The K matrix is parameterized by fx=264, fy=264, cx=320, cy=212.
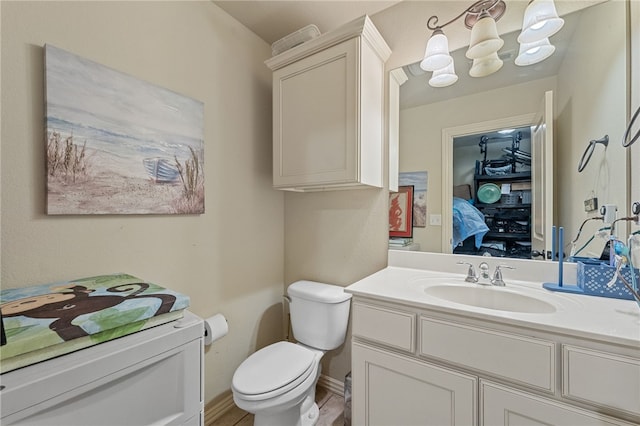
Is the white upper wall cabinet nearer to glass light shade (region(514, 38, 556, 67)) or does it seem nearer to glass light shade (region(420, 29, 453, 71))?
glass light shade (region(420, 29, 453, 71))

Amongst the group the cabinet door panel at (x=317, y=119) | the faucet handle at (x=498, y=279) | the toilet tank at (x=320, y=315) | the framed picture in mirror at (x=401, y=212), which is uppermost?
the cabinet door panel at (x=317, y=119)

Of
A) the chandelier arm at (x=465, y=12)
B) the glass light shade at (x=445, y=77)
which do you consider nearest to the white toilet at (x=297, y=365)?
the glass light shade at (x=445, y=77)

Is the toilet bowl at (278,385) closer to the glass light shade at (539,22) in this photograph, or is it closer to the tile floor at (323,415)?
the tile floor at (323,415)

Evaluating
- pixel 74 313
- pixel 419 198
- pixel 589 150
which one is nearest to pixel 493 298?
pixel 419 198

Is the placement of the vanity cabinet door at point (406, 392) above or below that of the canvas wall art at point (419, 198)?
below

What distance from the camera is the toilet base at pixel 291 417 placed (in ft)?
4.20

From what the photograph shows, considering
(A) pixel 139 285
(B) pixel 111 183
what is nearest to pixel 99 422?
(A) pixel 139 285

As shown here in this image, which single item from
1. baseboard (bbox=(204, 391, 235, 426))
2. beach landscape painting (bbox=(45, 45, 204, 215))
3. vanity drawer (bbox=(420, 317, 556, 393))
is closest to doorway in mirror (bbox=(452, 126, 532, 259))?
vanity drawer (bbox=(420, 317, 556, 393))

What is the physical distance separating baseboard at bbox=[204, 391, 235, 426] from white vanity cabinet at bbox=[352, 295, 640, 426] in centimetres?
89

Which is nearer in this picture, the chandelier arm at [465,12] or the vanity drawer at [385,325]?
the vanity drawer at [385,325]

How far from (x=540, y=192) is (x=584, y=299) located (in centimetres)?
49

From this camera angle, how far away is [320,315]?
1.57 metres

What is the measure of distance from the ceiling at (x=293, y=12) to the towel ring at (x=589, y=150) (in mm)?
1272

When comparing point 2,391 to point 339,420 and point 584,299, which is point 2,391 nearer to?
point 339,420
